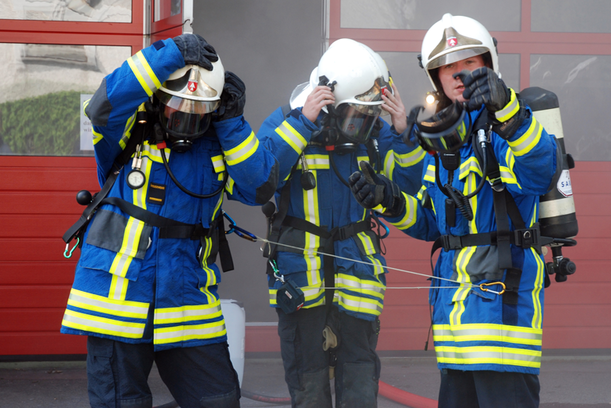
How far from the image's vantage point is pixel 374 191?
2623 mm

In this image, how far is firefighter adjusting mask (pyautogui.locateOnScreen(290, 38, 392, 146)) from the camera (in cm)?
310

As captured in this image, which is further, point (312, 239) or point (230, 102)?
point (312, 239)

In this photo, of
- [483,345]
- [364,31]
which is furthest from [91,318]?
[364,31]

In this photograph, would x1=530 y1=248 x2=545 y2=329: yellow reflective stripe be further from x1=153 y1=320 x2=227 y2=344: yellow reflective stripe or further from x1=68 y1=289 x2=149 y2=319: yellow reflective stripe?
x1=68 y1=289 x2=149 y2=319: yellow reflective stripe

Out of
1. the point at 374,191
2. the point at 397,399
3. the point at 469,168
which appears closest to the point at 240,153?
the point at 374,191

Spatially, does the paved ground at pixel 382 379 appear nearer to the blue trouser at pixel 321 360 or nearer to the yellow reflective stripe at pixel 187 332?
the blue trouser at pixel 321 360

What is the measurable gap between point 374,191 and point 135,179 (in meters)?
0.99

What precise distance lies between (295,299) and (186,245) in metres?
0.70

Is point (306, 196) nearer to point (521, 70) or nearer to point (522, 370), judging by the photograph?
point (522, 370)

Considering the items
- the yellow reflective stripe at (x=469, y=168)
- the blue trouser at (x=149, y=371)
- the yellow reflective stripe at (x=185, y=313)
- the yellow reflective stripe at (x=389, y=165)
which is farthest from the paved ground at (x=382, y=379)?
the yellow reflective stripe at (x=469, y=168)

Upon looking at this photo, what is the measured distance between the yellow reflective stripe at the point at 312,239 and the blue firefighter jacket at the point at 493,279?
0.76 metres

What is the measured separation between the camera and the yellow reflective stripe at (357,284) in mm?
3064

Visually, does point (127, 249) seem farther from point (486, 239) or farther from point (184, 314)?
point (486, 239)

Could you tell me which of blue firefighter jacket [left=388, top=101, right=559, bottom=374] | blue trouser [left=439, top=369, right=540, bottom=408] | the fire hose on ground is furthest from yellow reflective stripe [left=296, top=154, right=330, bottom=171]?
the fire hose on ground
